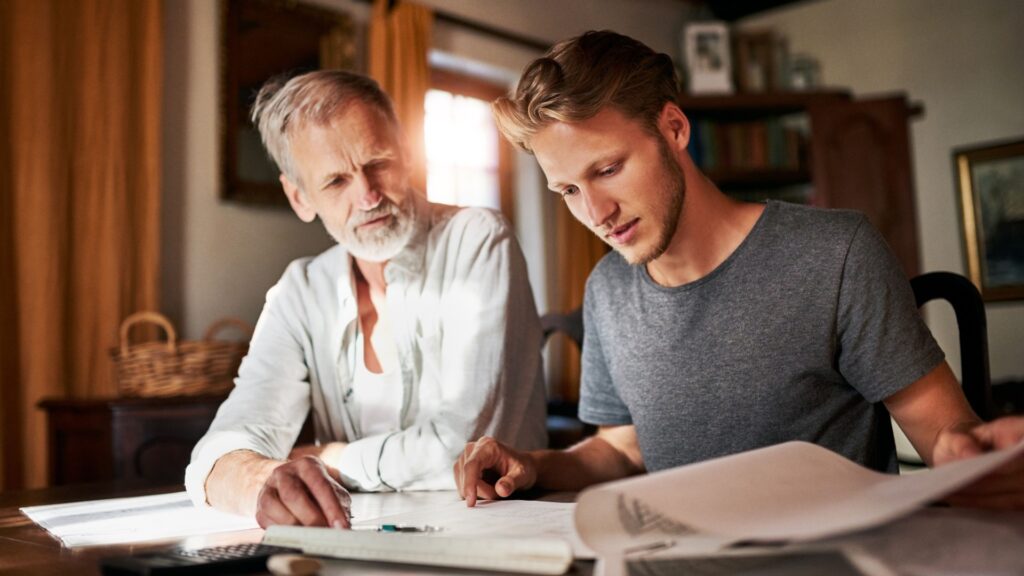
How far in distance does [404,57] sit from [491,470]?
9.56 ft

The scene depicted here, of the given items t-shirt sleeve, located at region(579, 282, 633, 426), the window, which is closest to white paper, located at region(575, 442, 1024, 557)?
t-shirt sleeve, located at region(579, 282, 633, 426)

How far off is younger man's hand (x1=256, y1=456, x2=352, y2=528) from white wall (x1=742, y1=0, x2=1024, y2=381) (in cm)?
396

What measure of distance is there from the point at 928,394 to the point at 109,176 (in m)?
2.52

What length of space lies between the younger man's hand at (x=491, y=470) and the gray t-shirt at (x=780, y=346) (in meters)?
0.27

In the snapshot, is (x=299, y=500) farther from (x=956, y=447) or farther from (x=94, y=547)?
(x=956, y=447)

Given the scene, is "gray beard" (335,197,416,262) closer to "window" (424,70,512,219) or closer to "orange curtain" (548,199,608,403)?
"window" (424,70,512,219)

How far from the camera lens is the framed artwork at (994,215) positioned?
4395 mm

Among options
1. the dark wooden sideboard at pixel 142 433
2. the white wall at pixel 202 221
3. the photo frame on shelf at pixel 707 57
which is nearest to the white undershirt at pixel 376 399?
the dark wooden sideboard at pixel 142 433

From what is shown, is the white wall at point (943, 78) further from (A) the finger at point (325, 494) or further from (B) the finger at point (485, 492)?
(A) the finger at point (325, 494)

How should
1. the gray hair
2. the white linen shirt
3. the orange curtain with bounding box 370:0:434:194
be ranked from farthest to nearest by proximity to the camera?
1. the orange curtain with bounding box 370:0:434:194
2. the gray hair
3. the white linen shirt

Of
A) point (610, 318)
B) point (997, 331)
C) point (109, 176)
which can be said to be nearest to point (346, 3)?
point (109, 176)

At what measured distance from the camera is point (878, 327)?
109cm

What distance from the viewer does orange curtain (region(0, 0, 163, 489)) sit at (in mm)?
2578

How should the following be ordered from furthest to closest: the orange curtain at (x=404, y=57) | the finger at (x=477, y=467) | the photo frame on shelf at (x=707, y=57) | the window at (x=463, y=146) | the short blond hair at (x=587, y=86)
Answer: the photo frame on shelf at (x=707, y=57) < the window at (x=463, y=146) < the orange curtain at (x=404, y=57) < the short blond hair at (x=587, y=86) < the finger at (x=477, y=467)
